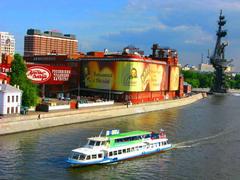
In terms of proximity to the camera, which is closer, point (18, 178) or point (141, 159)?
point (18, 178)

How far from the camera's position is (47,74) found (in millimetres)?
106625

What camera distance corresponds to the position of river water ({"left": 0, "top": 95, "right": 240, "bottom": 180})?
44.3 m

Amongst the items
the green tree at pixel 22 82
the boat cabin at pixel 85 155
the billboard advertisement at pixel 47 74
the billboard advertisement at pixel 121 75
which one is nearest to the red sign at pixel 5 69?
the billboard advertisement at pixel 47 74

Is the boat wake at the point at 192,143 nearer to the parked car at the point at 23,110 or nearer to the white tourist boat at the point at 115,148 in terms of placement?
the white tourist boat at the point at 115,148

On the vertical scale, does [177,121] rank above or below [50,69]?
below

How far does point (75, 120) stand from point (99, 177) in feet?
117

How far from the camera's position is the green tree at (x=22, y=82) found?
3012 inches

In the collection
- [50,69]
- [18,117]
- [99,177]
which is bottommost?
[99,177]

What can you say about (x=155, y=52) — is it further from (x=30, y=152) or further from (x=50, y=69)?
(x=30, y=152)

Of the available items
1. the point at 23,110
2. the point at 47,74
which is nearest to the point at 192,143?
the point at 23,110

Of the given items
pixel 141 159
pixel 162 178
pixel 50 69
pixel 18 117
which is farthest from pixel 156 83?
pixel 162 178

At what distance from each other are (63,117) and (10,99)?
32.6 ft

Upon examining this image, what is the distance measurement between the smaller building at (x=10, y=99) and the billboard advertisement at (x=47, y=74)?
28309mm

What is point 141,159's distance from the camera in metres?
52.3
